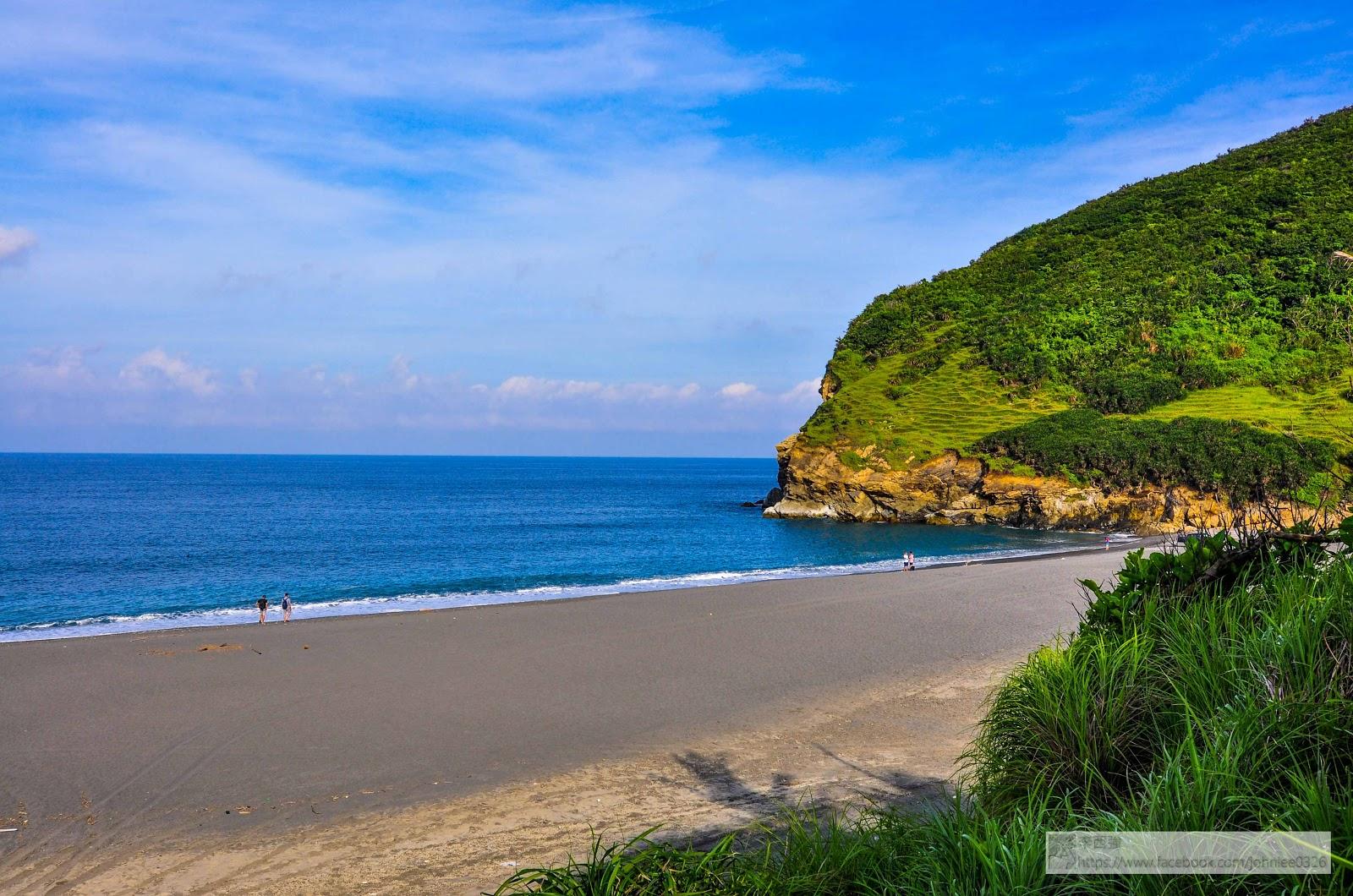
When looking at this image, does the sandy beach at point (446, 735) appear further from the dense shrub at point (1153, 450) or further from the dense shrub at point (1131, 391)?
the dense shrub at point (1131, 391)

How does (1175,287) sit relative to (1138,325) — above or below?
above

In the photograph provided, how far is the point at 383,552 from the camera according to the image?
47594 mm

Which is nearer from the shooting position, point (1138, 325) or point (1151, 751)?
point (1151, 751)

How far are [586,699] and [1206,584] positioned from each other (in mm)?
10876

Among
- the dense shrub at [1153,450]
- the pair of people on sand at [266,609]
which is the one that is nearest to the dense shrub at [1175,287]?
the dense shrub at [1153,450]

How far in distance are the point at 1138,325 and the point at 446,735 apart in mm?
66600

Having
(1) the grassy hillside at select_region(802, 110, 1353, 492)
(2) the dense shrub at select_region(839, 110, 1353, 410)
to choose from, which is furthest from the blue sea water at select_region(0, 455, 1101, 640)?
(2) the dense shrub at select_region(839, 110, 1353, 410)

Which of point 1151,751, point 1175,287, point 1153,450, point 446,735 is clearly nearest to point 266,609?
point 446,735

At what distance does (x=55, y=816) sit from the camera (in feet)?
31.9

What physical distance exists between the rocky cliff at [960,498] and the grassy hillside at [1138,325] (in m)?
1.59

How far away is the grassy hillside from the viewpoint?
58.3 m

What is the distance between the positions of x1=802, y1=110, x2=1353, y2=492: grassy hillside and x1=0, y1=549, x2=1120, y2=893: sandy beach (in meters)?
39.7

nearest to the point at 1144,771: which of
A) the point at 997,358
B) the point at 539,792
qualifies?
the point at 539,792

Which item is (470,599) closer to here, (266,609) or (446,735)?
(266,609)
